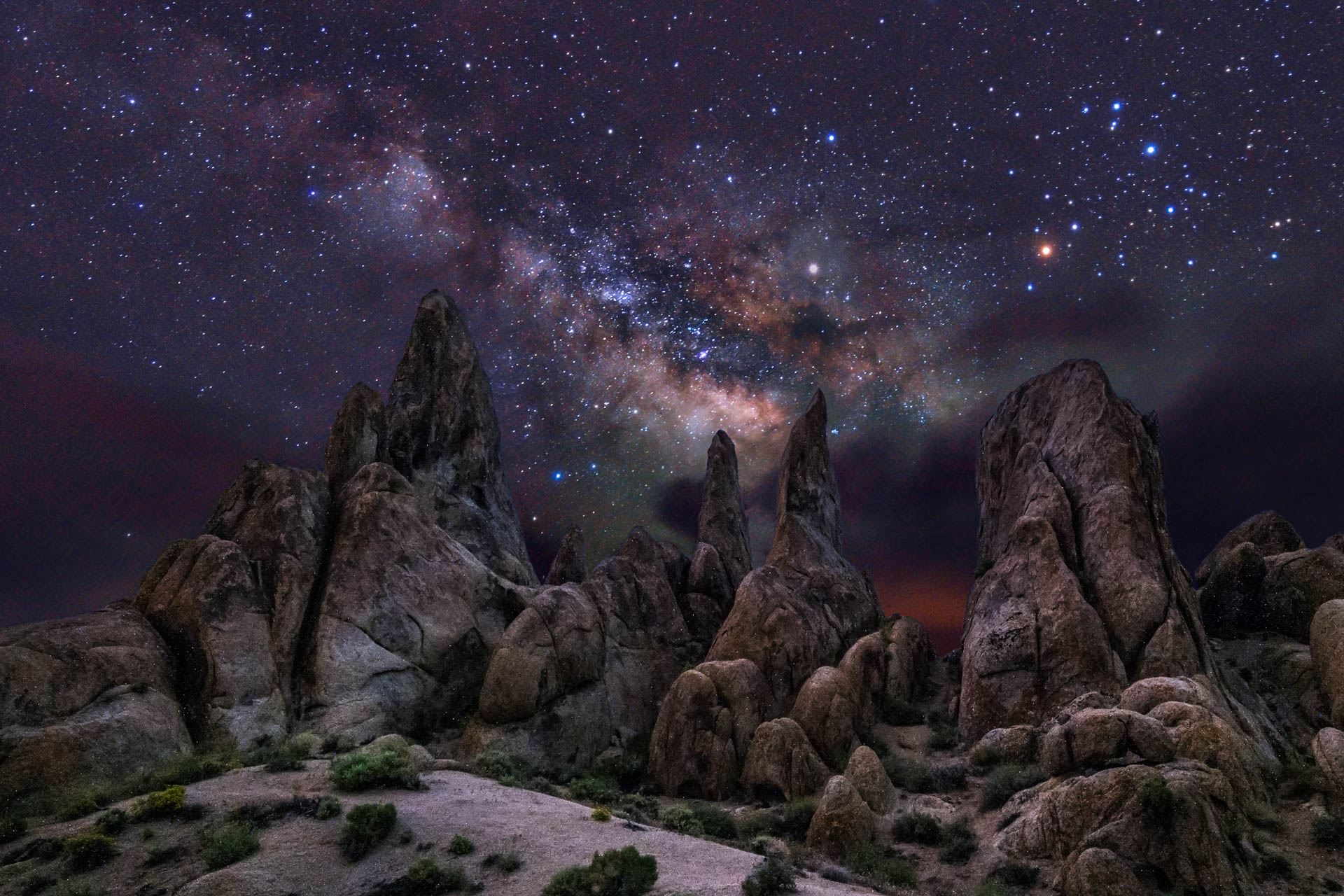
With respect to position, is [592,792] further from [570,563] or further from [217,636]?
[570,563]

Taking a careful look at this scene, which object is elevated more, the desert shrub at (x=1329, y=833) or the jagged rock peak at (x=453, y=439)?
the jagged rock peak at (x=453, y=439)

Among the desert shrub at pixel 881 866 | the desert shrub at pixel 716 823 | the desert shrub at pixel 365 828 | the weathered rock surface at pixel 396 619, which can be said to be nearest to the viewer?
the desert shrub at pixel 365 828

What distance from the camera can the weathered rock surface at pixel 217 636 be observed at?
89.7ft

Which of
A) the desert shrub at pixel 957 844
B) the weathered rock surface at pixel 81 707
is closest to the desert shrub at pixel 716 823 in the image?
the desert shrub at pixel 957 844

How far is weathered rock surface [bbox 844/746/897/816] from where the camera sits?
1037 inches

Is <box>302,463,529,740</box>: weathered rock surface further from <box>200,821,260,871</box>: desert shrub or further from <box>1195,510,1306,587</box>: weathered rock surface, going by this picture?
<box>1195,510,1306,587</box>: weathered rock surface

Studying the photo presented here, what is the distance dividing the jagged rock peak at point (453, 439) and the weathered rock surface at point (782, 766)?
70.5ft

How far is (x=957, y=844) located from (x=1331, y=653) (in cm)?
1988

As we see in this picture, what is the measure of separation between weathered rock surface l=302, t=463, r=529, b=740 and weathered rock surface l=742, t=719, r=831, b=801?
15265 mm

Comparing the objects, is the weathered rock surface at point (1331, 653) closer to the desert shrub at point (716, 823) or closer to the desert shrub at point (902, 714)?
the desert shrub at point (902, 714)

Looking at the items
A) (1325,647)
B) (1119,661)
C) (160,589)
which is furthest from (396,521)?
(1325,647)

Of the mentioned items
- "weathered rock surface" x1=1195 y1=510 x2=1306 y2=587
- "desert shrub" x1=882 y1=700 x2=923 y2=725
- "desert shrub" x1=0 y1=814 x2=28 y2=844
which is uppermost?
"weathered rock surface" x1=1195 y1=510 x2=1306 y2=587

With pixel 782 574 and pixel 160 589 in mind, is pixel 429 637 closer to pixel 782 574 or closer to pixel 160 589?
pixel 160 589

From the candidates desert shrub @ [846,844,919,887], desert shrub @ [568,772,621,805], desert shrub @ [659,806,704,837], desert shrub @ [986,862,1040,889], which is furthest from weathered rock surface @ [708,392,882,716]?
desert shrub @ [986,862,1040,889]
